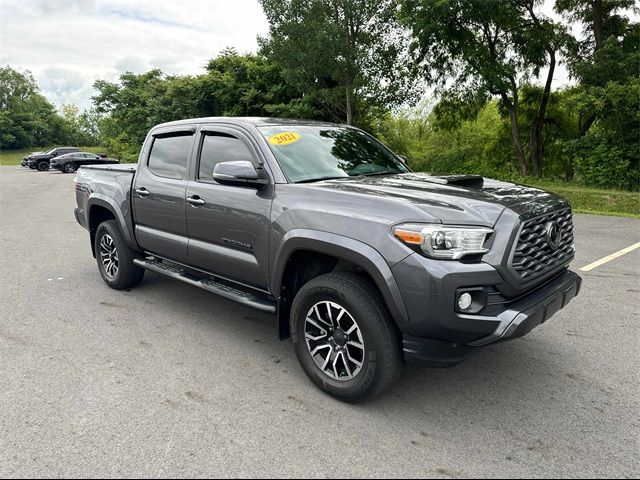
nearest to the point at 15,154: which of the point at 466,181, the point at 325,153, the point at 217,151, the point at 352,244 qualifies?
the point at 217,151

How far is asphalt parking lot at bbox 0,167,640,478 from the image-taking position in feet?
8.40

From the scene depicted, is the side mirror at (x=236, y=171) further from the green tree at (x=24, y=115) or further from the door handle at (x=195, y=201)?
the green tree at (x=24, y=115)

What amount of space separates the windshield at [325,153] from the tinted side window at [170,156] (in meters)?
0.99

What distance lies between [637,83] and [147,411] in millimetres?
14155

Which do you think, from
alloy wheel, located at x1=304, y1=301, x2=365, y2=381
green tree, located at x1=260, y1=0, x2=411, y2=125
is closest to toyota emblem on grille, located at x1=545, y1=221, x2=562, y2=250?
alloy wheel, located at x1=304, y1=301, x2=365, y2=381

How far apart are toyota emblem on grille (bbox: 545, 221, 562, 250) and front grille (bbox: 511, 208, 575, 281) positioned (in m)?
0.02

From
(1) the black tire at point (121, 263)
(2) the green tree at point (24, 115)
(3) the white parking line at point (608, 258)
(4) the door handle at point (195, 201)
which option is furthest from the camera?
(2) the green tree at point (24, 115)

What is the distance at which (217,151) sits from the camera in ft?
13.9

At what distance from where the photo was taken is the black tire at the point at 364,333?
115 inches

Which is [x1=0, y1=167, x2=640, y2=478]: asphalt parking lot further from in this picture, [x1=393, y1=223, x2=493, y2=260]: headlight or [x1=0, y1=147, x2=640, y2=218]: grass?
[x1=0, y1=147, x2=640, y2=218]: grass

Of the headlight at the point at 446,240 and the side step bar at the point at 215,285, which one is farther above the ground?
the headlight at the point at 446,240

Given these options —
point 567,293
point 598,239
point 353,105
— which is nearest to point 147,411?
point 567,293

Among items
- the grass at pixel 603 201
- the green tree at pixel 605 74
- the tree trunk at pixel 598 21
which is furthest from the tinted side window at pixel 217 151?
the tree trunk at pixel 598 21

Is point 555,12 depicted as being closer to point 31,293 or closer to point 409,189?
point 409,189
